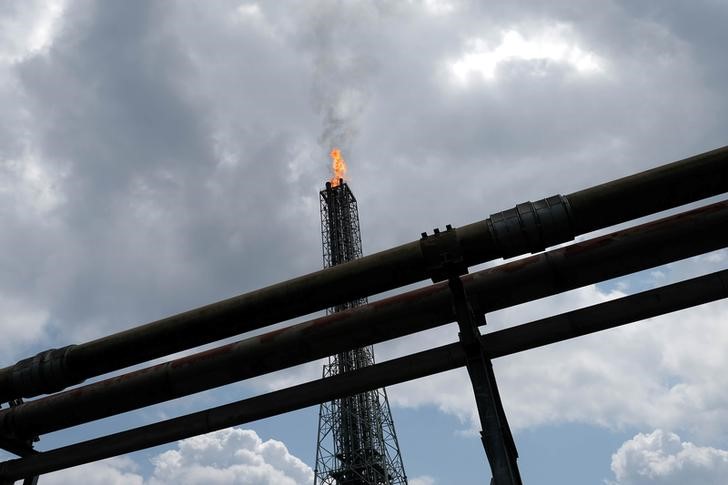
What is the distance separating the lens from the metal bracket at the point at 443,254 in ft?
30.3

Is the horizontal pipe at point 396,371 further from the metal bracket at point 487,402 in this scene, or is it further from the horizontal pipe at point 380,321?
the horizontal pipe at point 380,321

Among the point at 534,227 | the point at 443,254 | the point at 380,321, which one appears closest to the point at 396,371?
the point at 380,321

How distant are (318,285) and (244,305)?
145 cm

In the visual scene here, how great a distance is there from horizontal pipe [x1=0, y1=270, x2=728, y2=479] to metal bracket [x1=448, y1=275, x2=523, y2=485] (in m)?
0.39

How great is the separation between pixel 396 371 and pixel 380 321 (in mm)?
1006

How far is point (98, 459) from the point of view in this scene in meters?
11.1

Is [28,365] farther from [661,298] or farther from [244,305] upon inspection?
[661,298]

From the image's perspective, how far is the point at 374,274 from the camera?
9.77m

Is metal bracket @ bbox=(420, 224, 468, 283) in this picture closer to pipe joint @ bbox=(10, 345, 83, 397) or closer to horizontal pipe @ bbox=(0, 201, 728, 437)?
horizontal pipe @ bbox=(0, 201, 728, 437)

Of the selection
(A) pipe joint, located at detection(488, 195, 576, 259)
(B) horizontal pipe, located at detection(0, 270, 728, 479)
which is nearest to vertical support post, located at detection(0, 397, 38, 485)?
(B) horizontal pipe, located at detection(0, 270, 728, 479)

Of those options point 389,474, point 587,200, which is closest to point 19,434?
point 587,200

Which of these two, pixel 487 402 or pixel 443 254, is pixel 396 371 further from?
pixel 443 254

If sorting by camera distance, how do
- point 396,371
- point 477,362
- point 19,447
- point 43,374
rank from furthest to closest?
point 19,447, point 43,374, point 396,371, point 477,362

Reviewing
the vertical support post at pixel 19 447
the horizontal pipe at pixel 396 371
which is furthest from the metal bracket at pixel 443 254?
the vertical support post at pixel 19 447
